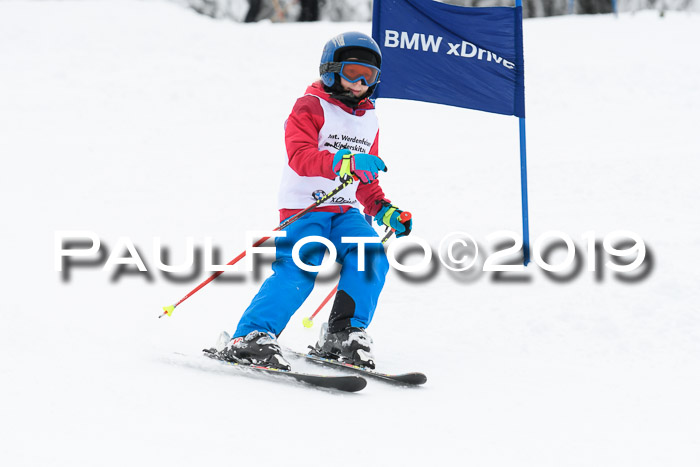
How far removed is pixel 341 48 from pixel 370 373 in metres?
1.65

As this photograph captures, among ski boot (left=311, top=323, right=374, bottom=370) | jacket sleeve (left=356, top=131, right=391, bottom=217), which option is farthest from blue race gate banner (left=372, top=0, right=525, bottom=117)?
ski boot (left=311, top=323, right=374, bottom=370)

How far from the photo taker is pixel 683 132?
415 inches

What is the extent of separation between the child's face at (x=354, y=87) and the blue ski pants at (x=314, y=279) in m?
0.66

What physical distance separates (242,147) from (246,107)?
230cm

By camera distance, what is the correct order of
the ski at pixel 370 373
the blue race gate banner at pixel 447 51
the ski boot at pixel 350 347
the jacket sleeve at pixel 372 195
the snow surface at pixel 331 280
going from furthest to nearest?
1. the blue race gate banner at pixel 447 51
2. the jacket sleeve at pixel 372 195
3. the ski boot at pixel 350 347
4. the ski at pixel 370 373
5. the snow surface at pixel 331 280

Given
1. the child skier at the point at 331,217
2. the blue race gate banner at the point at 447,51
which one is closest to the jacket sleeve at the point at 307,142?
the child skier at the point at 331,217

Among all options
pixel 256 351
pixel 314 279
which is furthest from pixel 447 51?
pixel 256 351

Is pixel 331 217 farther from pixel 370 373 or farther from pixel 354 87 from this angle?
pixel 370 373

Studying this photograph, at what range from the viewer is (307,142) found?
3834 millimetres

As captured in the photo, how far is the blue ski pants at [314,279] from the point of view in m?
3.75

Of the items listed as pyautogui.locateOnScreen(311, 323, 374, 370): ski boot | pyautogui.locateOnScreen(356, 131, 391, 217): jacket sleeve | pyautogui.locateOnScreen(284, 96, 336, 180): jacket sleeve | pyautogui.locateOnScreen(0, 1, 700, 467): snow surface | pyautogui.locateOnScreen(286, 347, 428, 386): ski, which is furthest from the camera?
pyautogui.locateOnScreen(356, 131, 391, 217): jacket sleeve

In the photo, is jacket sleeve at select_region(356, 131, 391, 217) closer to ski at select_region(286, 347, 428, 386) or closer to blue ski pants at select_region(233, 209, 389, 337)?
blue ski pants at select_region(233, 209, 389, 337)

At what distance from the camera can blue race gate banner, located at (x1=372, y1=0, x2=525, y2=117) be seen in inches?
216

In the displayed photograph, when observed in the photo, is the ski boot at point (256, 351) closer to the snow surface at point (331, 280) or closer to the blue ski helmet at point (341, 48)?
the snow surface at point (331, 280)
